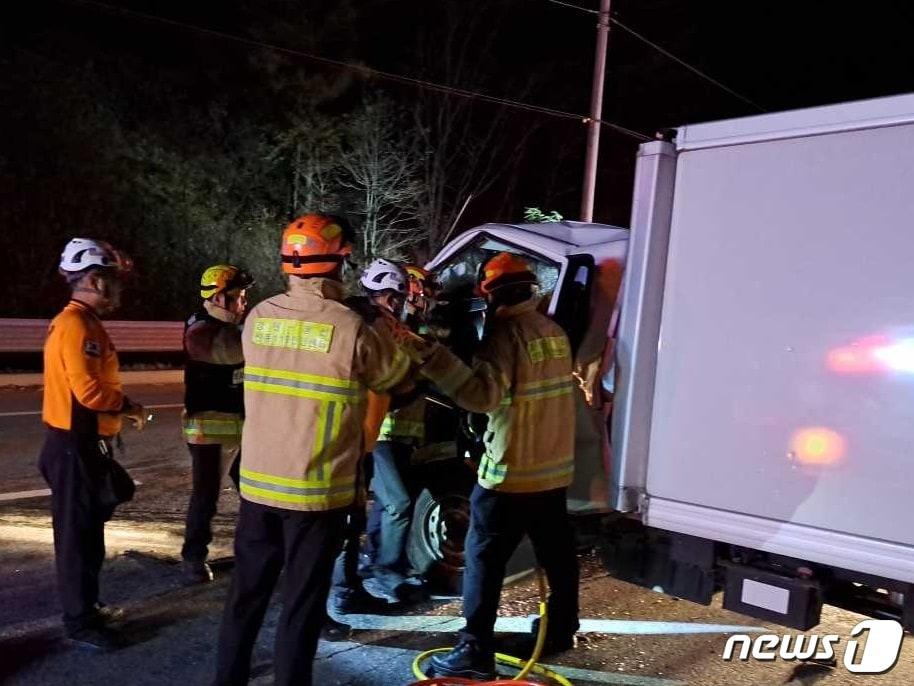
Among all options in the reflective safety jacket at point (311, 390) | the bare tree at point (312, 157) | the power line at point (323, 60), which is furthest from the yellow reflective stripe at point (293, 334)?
the bare tree at point (312, 157)

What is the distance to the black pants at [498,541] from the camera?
3.96 m

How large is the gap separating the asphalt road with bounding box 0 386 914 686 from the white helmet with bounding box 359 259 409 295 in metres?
1.70

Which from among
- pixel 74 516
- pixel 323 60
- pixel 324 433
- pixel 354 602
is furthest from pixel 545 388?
pixel 323 60

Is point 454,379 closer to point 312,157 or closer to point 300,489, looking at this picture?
point 300,489

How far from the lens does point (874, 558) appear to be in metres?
3.05

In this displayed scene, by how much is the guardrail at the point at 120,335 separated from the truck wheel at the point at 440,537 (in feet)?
36.3

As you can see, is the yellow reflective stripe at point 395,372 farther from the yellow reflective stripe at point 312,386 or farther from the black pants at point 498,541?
the black pants at point 498,541

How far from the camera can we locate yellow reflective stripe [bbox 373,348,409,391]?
322 centimetres

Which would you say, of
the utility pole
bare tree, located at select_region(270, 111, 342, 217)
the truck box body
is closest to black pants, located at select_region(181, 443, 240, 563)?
the truck box body

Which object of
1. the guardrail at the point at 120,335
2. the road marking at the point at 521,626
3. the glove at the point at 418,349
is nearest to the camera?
the glove at the point at 418,349

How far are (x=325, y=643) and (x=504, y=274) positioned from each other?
196cm

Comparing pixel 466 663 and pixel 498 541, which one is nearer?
pixel 466 663

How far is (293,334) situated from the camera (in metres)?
3.17

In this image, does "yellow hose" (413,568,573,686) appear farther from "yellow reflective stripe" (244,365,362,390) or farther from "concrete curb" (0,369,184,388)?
"concrete curb" (0,369,184,388)
